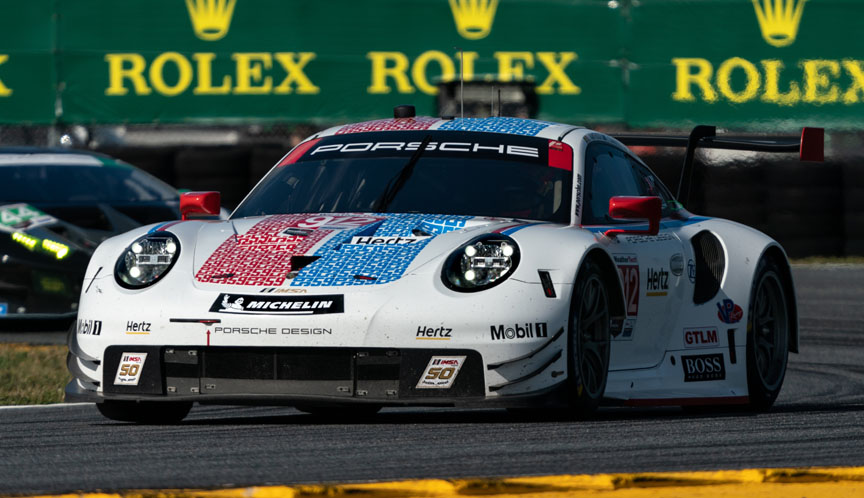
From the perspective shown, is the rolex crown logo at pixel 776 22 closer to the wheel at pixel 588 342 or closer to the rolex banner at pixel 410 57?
the rolex banner at pixel 410 57

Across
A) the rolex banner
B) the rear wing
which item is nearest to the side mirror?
the rear wing

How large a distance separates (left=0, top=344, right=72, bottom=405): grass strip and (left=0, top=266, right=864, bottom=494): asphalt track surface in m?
0.69

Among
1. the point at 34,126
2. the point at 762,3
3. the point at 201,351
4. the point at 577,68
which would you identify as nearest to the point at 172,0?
the point at 34,126

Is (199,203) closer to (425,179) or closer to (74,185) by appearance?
(425,179)

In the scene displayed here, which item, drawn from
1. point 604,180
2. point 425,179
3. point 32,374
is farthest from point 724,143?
point 32,374

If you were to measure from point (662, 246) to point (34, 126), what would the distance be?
462 inches

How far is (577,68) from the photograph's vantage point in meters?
17.7

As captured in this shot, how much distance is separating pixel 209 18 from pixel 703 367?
11.6 metres

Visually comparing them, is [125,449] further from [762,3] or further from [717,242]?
Answer: [762,3]

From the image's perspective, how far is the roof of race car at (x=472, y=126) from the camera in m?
6.90

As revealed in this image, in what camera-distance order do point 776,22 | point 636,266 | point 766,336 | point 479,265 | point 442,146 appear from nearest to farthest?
point 479,265
point 636,266
point 442,146
point 766,336
point 776,22

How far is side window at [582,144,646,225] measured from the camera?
661 centimetres

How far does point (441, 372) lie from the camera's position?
5598 mm

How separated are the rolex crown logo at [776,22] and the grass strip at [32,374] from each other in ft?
30.5
